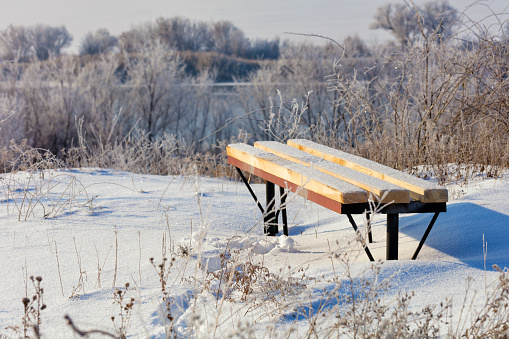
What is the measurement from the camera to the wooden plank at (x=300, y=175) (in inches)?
105

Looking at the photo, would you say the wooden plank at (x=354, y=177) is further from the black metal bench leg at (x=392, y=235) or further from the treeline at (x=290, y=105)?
the treeline at (x=290, y=105)

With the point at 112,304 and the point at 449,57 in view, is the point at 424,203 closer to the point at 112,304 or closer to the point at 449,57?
the point at 112,304

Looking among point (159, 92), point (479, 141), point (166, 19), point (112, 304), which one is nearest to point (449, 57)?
point (479, 141)

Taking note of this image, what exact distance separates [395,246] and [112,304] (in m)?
1.54

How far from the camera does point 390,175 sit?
3.09 metres

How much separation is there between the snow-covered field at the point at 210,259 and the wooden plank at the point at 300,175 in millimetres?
296

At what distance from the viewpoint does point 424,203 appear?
9.28ft

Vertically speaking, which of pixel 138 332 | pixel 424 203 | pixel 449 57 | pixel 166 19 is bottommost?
pixel 138 332

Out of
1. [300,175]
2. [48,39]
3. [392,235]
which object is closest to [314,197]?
[300,175]

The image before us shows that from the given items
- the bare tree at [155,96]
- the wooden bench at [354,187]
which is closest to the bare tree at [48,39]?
the bare tree at [155,96]

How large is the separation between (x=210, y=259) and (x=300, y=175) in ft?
2.41

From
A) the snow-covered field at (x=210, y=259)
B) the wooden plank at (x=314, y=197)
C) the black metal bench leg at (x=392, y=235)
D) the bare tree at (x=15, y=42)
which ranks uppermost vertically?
the bare tree at (x=15, y=42)

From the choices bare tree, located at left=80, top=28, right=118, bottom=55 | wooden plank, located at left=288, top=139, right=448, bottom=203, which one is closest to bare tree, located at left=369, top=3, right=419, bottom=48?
bare tree, located at left=80, top=28, right=118, bottom=55

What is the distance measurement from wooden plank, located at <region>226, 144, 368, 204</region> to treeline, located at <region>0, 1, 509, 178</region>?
181cm
